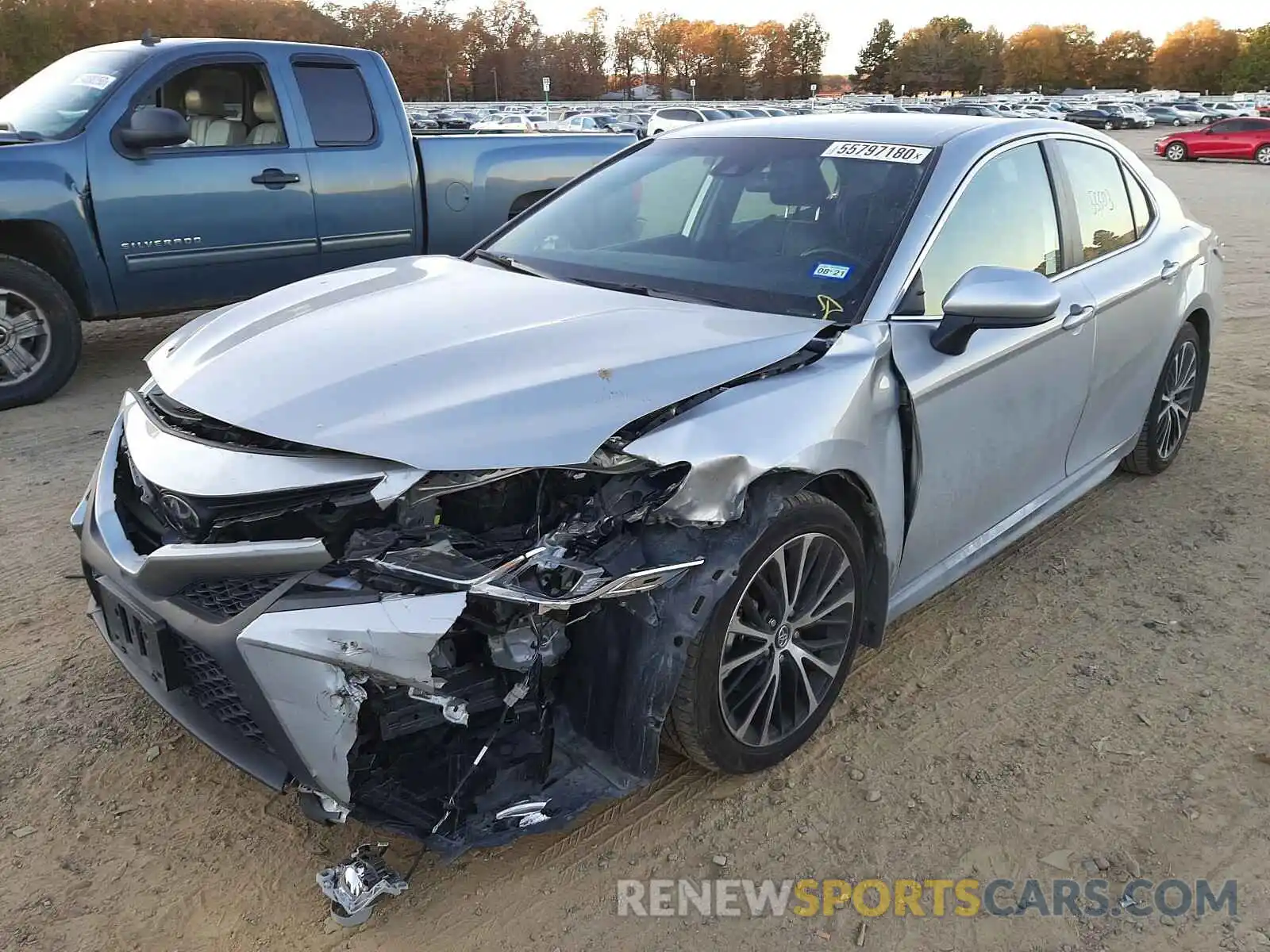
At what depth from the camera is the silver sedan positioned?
2213 mm

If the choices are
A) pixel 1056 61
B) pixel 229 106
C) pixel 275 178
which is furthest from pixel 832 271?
pixel 1056 61

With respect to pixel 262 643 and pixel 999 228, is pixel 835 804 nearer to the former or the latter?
pixel 262 643

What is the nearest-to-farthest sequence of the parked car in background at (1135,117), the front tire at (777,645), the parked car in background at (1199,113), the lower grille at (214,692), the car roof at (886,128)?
the lower grille at (214,692), the front tire at (777,645), the car roof at (886,128), the parked car in background at (1135,117), the parked car in background at (1199,113)

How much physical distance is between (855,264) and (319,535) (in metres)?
1.79

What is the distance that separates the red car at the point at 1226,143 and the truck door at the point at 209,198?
33588mm

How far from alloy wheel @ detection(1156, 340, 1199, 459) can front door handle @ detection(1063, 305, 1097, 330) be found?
122 cm

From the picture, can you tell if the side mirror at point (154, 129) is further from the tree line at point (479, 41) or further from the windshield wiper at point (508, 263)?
the tree line at point (479, 41)

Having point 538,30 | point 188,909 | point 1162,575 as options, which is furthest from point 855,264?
point 538,30

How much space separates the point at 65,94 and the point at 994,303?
5.86m

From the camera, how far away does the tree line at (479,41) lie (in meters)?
68.0

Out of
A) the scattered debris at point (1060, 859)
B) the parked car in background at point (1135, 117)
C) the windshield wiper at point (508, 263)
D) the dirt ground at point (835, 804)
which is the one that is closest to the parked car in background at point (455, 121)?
the windshield wiper at point (508, 263)

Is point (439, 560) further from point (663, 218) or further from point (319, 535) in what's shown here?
point (663, 218)

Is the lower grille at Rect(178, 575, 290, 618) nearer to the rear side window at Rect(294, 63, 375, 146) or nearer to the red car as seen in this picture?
the rear side window at Rect(294, 63, 375, 146)

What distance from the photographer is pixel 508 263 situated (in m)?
3.66
